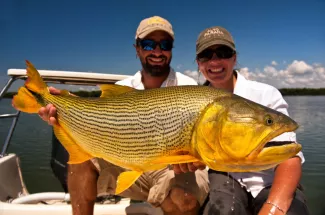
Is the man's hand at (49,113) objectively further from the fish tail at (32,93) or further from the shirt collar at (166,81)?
the shirt collar at (166,81)

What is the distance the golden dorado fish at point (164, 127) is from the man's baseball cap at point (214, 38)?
1.15 m

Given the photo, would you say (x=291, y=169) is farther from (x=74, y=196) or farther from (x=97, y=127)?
(x=74, y=196)

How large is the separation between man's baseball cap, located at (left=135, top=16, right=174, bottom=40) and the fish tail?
1.71m

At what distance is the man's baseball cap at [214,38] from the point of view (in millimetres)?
3641

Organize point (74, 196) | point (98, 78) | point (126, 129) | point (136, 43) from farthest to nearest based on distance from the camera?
1. point (98, 78)
2. point (136, 43)
3. point (74, 196)
4. point (126, 129)

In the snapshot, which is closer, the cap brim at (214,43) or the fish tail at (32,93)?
the fish tail at (32,93)

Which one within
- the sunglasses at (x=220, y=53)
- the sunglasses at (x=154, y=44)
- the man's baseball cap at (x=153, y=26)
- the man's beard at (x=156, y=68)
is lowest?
the man's beard at (x=156, y=68)

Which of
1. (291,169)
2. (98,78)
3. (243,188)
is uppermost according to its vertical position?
(98,78)

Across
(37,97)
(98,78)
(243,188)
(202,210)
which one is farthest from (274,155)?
(98,78)

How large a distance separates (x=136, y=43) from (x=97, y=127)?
2152 mm

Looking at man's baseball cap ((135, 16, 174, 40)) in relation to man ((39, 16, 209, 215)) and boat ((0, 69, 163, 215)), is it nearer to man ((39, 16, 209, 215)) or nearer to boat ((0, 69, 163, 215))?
man ((39, 16, 209, 215))

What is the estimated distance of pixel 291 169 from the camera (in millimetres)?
3191

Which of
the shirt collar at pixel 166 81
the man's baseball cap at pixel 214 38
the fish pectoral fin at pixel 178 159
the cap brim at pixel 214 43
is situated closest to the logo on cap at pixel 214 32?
the man's baseball cap at pixel 214 38

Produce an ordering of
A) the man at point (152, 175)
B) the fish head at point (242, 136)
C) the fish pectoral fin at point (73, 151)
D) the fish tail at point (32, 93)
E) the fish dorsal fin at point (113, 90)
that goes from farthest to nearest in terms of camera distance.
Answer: the man at point (152, 175)
the fish tail at point (32, 93)
the fish pectoral fin at point (73, 151)
the fish dorsal fin at point (113, 90)
the fish head at point (242, 136)
